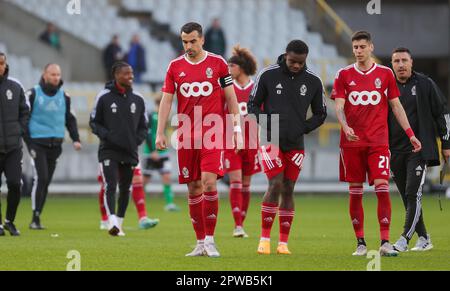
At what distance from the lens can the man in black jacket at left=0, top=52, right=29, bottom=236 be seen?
14805 millimetres

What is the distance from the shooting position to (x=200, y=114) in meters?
11.6

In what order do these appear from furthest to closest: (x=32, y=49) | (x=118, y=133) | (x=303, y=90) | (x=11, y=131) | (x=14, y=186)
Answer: (x=32, y=49) < (x=118, y=133) < (x=14, y=186) < (x=11, y=131) < (x=303, y=90)

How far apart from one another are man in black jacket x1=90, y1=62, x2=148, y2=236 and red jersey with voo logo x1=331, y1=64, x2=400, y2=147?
426 centimetres

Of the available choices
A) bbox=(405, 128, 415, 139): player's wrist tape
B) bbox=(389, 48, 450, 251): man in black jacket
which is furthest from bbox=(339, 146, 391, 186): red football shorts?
bbox=(389, 48, 450, 251): man in black jacket

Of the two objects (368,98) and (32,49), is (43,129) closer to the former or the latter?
(368,98)

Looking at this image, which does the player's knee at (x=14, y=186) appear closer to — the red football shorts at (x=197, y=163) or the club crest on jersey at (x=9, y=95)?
the club crest on jersey at (x=9, y=95)

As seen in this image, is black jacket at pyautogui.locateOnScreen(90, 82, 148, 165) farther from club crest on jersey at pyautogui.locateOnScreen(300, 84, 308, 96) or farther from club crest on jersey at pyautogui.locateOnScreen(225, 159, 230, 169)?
club crest on jersey at pyautogui.locateOnScreen(300, 84, 308, 96)

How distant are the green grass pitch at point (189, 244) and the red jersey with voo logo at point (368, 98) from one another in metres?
1.34

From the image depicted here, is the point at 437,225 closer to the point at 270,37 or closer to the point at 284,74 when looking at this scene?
the point at 284,74

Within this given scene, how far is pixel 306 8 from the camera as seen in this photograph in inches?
1357

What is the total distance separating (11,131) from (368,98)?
5.35 metres

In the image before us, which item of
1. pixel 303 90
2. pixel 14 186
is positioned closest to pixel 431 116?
pixel 303 90

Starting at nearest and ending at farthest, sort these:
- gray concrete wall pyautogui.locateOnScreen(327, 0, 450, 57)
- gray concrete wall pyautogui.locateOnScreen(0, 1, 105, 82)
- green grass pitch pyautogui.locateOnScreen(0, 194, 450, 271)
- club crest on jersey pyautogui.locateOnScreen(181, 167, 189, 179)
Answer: green grass pitch pyautogui.locateOnScreen(0, 194, 450, 271), club crest on jersey pyautogui.locateOnScreen(181, 167, 189, 179), gray concrete wall pyautogui.locateOnScreen(0, 1, 105, 82), gray concrete wall pyautogui.locateOnScreen(327, 0, 450, 57)
